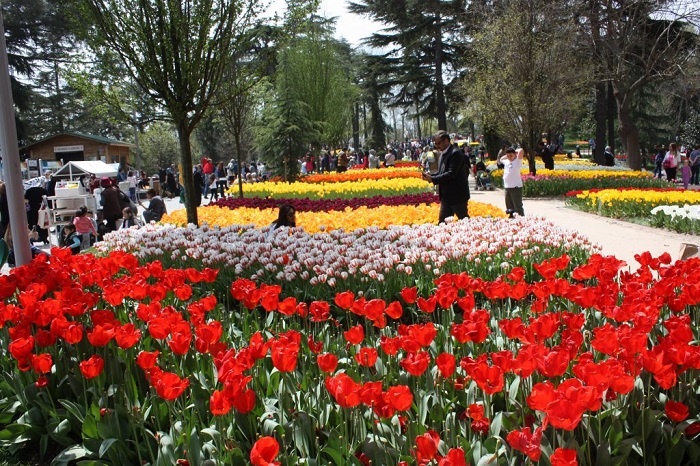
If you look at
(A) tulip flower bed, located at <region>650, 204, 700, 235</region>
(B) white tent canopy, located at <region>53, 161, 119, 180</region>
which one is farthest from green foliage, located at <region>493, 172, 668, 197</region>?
(B) white tent canopy, located at <region>53, 161, 119, 180</region>

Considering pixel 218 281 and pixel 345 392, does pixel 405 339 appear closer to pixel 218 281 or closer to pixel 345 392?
pixel 345 392

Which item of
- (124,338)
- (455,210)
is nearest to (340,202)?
(455,210)

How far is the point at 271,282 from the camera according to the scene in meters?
5.92

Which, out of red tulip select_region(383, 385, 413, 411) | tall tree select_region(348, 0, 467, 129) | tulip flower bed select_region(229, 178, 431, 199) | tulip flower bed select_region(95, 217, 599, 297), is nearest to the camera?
red tulip select_region(383, 385, 413, 411)

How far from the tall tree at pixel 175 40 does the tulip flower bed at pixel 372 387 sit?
17.9ft

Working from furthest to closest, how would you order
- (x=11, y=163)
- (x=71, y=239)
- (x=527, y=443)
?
(x=71, y=239) < (x=11, y=163) < (x=527, y=443)

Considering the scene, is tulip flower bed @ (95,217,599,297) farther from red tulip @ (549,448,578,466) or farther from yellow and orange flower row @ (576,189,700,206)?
yellow and orange flower row @ (576,189,700,206)

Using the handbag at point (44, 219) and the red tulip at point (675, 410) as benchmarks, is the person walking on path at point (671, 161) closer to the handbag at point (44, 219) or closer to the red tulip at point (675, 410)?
the handbag at point (44, 219)

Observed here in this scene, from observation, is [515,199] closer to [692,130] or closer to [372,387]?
[372,387]

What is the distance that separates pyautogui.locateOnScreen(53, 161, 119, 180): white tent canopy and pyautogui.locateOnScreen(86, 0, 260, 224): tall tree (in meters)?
15.5

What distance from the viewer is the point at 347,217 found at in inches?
391

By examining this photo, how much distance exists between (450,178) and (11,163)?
17.2ft

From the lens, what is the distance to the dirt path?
930cm

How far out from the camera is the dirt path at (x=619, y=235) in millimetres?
9305
